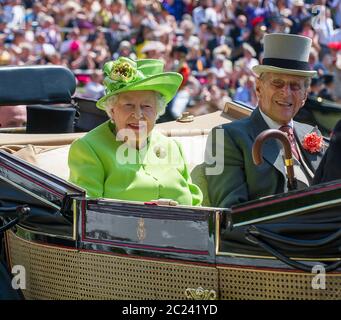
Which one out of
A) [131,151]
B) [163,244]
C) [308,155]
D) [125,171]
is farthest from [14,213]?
[308,155]

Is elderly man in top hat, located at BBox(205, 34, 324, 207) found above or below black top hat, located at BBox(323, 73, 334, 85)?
above

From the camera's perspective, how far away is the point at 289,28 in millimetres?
14062

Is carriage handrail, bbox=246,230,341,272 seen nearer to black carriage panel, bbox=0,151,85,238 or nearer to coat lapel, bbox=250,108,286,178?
black carriage panel, bbox=0,151,85,238

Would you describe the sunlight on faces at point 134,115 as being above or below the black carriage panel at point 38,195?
above

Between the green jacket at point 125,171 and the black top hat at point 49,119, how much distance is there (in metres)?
1.40

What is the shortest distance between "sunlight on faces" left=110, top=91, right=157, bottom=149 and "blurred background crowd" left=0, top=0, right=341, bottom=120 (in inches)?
231

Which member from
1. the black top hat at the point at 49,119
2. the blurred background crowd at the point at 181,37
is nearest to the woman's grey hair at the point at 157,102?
the black top hat at the point at 49,119

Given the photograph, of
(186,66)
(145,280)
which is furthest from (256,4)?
(145,280)

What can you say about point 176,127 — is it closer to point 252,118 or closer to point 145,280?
point 252,118

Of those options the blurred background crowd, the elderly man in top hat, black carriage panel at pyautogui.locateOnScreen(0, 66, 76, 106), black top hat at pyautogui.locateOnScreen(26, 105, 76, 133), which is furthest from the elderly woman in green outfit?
the blurred background crowd

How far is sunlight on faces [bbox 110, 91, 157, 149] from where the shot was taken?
4492 millimetres

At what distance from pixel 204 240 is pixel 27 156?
1491 mm

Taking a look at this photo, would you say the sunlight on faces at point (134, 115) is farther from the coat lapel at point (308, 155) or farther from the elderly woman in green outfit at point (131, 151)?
the coat lapel at point (308, 155)

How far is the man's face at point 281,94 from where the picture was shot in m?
4.58
